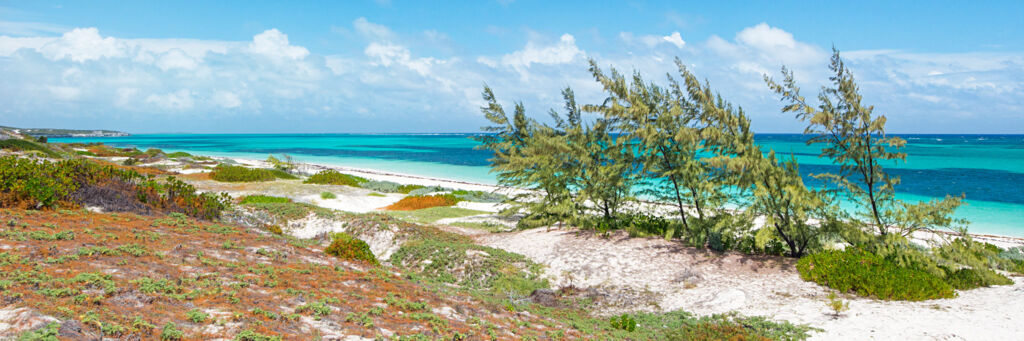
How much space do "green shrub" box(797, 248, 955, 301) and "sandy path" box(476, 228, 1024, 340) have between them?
0.25 m

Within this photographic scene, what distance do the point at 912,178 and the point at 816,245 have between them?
166ft

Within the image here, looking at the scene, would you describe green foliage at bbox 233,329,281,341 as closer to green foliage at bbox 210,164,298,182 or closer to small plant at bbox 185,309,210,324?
small plant at bbox 185,309,210,324

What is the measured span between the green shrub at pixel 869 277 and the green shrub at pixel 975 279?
526 mm

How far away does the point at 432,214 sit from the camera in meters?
23.0

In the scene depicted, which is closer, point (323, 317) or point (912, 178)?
point (323, 317)

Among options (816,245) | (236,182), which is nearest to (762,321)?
(816,245)

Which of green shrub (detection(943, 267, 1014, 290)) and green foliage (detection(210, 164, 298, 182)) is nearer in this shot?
green shrub (detection(943, 267, 1014, 290))

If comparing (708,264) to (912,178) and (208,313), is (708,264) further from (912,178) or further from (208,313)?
(912,178)

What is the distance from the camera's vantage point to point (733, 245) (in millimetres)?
13617

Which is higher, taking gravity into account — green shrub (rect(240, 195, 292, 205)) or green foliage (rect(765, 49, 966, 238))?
green foliage (rect(765, 49, 966, 238))

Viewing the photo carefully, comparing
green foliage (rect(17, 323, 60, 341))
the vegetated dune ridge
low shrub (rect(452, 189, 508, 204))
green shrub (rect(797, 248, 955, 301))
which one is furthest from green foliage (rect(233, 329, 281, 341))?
low shrub (rect(452, 189, 508, 204))

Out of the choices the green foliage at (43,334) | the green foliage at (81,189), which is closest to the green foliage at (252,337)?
the green foliage at (43,334)

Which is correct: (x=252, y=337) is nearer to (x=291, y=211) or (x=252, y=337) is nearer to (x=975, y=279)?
(x=975, y=279)

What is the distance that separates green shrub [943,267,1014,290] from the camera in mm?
10273
